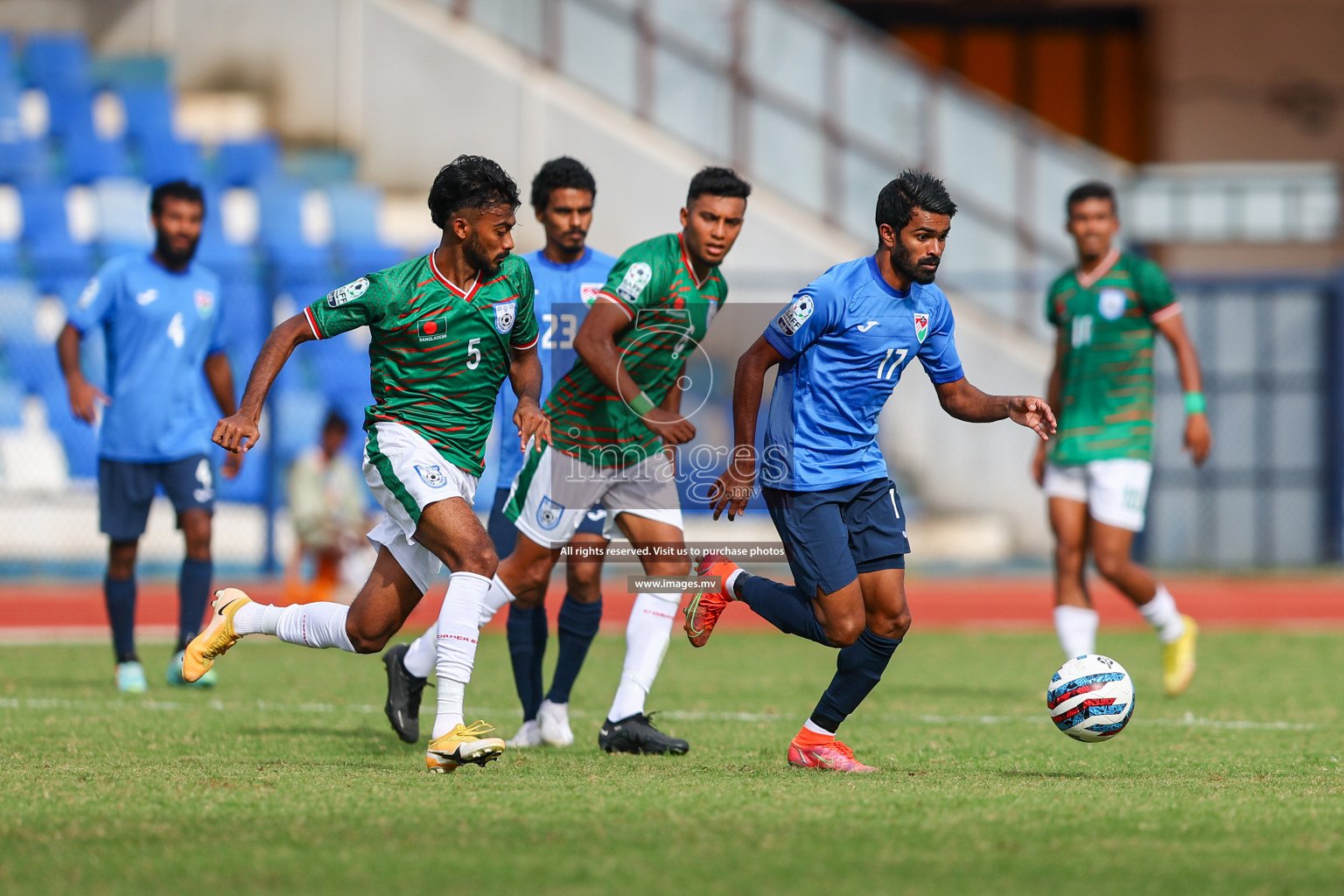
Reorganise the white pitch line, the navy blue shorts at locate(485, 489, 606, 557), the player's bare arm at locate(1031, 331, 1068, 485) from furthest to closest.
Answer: the player's bare arm at locate(1031, 331, 1068, 485)
the white pitch line
the navy blue shorts at locate(485, 489, 606, 557)

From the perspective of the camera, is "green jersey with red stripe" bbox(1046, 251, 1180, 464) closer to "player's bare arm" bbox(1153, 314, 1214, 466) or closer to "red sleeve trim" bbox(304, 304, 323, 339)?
"player's bare arm" bbox(1153, 314, 1214, 466)

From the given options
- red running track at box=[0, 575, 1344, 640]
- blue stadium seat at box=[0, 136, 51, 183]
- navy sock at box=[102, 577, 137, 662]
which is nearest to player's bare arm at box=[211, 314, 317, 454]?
navy sock at box=[102, 577, 137, 662]

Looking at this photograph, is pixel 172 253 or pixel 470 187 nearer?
pixel 470 187

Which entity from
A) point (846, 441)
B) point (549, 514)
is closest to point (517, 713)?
point (549, 514)

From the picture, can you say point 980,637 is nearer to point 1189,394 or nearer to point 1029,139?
point 1189,394

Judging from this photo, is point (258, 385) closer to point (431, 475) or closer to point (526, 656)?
point (431, 475)

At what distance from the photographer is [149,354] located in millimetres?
8453

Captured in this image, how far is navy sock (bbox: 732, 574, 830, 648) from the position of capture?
19.3ft

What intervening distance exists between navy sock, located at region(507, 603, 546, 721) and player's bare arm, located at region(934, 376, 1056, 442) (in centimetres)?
196

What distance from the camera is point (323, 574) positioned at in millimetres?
12992

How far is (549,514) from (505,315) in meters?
0.98

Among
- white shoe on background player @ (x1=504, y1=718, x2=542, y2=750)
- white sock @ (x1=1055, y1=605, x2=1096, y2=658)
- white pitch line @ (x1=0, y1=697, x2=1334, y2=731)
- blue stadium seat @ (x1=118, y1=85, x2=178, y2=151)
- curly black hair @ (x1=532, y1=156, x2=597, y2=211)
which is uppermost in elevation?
blue stadium seat @ (x1=118, y1=85, x2=178, y2=151)

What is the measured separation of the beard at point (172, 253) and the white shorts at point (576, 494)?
2.91m

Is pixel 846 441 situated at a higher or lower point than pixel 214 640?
higher
